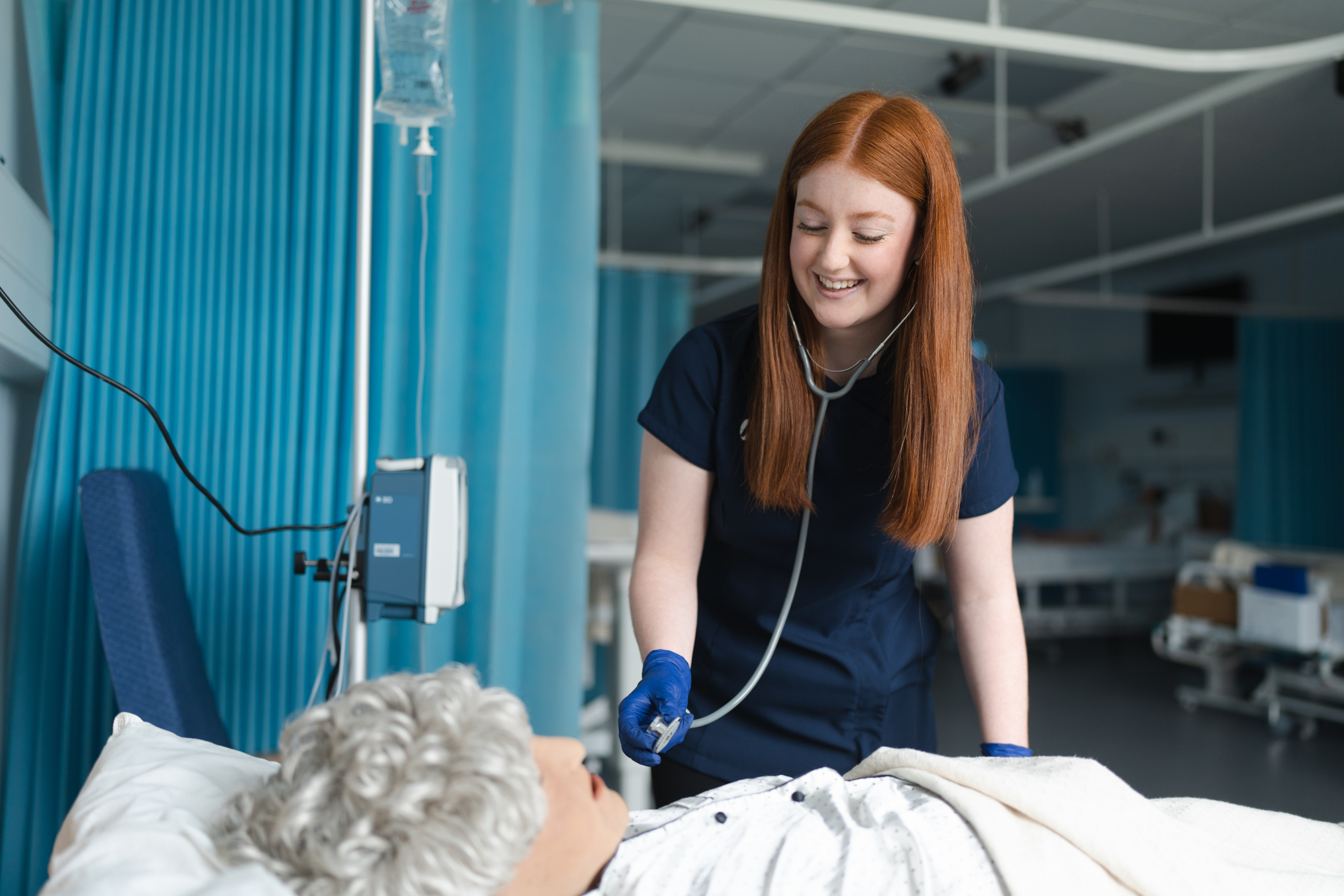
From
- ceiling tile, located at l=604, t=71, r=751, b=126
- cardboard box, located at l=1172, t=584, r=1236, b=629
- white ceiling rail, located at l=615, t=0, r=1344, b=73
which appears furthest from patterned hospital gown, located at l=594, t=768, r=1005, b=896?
cardboard box, located at l=1172, t=584, r=1236, b=629

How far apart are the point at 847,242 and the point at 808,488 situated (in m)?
0.32

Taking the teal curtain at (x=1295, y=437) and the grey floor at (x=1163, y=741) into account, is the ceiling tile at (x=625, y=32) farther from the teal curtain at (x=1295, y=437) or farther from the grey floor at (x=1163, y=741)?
the teal curtain at (x=1295, y=437)

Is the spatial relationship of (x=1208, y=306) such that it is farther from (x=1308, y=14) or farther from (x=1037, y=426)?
(x=1037, y=426)

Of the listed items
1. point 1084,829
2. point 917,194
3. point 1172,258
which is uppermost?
point 1172,258

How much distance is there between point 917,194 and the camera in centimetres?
112

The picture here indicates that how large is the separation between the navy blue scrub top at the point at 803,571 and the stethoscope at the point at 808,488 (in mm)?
12

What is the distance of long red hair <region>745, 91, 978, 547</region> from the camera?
1.11 meters

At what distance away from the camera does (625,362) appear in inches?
200

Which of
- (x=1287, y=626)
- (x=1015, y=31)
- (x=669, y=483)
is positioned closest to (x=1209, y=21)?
(x=1015, y=31)

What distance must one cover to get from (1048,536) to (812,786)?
18.6ft

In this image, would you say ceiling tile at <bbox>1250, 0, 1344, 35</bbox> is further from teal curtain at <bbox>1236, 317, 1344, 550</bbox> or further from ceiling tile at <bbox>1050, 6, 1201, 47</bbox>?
teal curtain at <bbox>1236, 317, 1344, 550</bbox>

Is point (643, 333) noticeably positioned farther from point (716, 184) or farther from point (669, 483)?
point (669, 483)

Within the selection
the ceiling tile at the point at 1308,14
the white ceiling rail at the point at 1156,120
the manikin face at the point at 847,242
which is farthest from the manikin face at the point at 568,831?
the ceiling tile at the point at 1308,14

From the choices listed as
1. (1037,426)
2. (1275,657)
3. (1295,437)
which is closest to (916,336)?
(1275,657)
